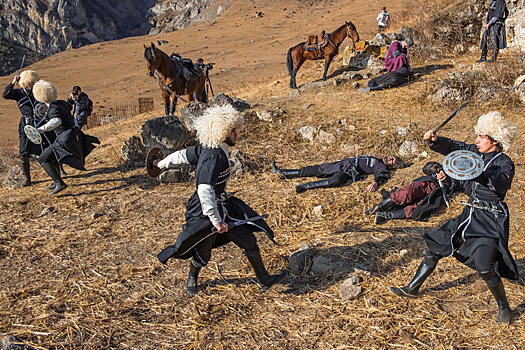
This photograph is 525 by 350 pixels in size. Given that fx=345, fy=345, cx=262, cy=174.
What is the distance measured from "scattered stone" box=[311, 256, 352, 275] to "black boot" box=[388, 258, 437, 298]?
20.6 inches

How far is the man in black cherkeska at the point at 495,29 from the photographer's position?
330 inches

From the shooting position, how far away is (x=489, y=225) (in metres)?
2.65

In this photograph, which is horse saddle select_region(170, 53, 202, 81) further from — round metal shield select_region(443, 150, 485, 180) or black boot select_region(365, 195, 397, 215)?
round metal shield select_region(443, 150, 485, 180)

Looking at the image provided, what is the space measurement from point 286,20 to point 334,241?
41856mm

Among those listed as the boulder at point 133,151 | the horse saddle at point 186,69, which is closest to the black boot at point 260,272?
the boulder at point 133,151

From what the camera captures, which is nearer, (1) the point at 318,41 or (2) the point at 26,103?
(2) the point at 26,103

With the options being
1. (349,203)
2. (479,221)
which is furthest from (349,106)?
→ (479,221)

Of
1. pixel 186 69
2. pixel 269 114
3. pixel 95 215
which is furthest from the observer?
pixel 186 69

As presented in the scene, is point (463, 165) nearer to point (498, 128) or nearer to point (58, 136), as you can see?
point (498, 128)

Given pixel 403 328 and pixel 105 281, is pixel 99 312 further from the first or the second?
pixel 403 328

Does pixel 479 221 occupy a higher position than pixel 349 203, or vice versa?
pixel 479 221

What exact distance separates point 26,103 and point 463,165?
6.16 metres

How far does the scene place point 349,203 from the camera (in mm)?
5008

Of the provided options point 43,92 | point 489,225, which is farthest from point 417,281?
point 43,92
